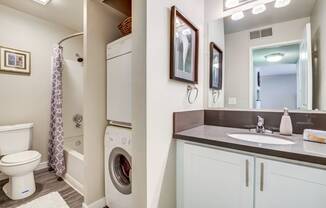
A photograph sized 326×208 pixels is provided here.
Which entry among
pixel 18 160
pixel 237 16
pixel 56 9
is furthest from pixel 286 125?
pixel 56 9

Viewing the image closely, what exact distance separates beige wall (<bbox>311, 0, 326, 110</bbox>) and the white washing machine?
1.49m

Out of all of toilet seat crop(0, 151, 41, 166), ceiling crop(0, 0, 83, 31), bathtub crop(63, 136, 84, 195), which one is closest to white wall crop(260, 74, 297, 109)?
bathtub crop(63, 136, 84, 195)

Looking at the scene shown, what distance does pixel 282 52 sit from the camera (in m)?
1.30

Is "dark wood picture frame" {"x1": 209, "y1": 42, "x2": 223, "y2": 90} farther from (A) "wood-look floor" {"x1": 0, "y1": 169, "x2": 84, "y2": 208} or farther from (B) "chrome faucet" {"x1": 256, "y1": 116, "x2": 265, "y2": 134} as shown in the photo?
(A) "wood-look floor" {"x1": 0, "y1": 169, "x2": 84, "y2": 208}

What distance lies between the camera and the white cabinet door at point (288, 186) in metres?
0.70

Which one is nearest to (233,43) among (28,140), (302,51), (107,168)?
(302,51)

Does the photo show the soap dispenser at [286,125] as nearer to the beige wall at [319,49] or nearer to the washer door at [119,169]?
the beige wall at [319,49]

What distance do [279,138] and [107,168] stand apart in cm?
153

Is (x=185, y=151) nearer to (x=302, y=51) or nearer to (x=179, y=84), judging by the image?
(x=179, y=84)

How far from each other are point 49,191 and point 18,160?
0.50 metres

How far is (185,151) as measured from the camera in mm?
1127

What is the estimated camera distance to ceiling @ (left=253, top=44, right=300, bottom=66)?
4.08 ft

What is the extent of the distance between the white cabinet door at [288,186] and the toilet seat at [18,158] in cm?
223

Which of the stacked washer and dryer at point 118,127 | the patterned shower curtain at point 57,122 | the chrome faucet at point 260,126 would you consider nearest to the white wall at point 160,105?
the stacked washer and dryer at point 118,127
